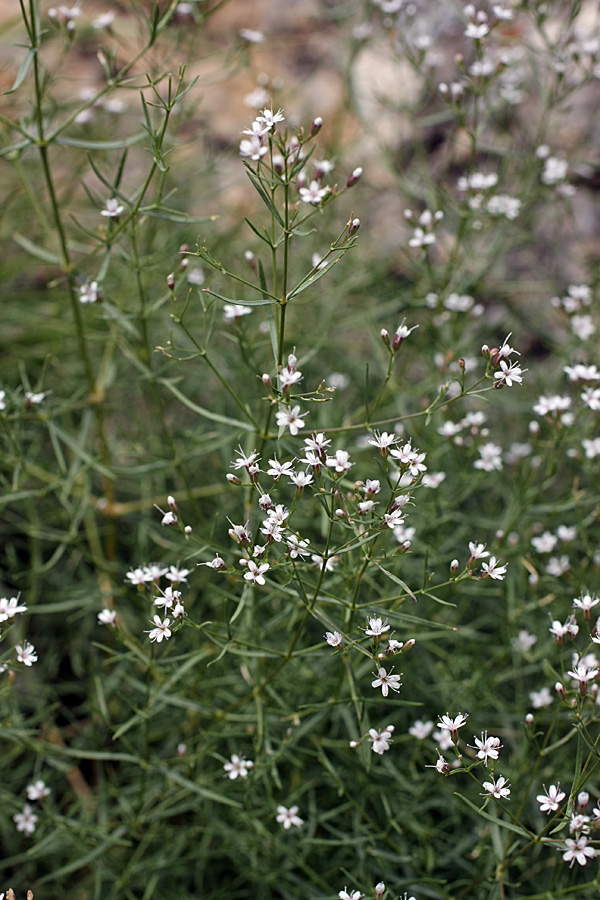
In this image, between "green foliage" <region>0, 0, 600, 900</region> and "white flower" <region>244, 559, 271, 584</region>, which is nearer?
"white flower" <region>244, 559, 271, 584</region>

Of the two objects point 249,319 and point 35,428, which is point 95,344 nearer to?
point 35,428

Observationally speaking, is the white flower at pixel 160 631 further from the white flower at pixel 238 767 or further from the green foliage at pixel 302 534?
the white flower at pixel 238 767

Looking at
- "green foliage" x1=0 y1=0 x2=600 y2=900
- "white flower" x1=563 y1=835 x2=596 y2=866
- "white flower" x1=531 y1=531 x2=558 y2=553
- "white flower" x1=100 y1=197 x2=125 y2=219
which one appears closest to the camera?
"white flower" x1=563 y1=835 x2=596 y2=866

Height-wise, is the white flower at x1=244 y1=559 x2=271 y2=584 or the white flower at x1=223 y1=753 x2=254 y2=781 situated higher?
the white flower at x1=244 y1=559 x2=271 y2=584

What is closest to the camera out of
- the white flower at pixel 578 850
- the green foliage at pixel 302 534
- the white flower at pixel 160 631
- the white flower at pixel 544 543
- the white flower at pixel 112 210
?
the white flower at pixel 578 850

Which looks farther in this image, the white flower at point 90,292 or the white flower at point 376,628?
the white flower at point 90,292

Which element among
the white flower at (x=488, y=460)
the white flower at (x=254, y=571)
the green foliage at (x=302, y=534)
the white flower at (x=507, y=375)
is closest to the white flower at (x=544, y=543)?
the green foliage at (x=302, y=534)

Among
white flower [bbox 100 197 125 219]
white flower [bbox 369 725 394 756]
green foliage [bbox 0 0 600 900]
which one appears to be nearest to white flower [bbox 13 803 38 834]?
green foliage [bbox 0 0 600 900]

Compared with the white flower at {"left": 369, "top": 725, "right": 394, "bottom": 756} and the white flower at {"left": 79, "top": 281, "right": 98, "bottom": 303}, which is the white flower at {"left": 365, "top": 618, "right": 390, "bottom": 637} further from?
the white flower at {"left": 79, "top": 281, "right": 98, "bottom": 303}

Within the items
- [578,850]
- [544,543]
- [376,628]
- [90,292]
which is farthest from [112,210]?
[578,850]

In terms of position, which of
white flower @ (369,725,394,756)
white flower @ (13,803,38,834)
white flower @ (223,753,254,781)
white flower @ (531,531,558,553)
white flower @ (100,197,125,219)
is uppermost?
white flower @ (100,197,125,219)

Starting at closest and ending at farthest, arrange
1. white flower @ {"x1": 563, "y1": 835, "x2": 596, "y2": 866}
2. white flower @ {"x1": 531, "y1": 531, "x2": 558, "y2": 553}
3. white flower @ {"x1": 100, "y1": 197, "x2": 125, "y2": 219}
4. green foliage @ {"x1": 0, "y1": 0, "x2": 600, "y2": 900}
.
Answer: white flower @ {"x1": 563, "y1": 835, "x2": 596, "y2": 866} → green foliage @ {"x1": 0, "y1": 0, "x2": 600, "y2": 900} → white flower @ {"x1": 100, "y1": 197, "x2": 125, "y2": 219} → white flower @ {"x1": 531, "y1": 531, "x2": 558, "y2": 553}

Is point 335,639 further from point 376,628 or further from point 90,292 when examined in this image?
point 90,292
